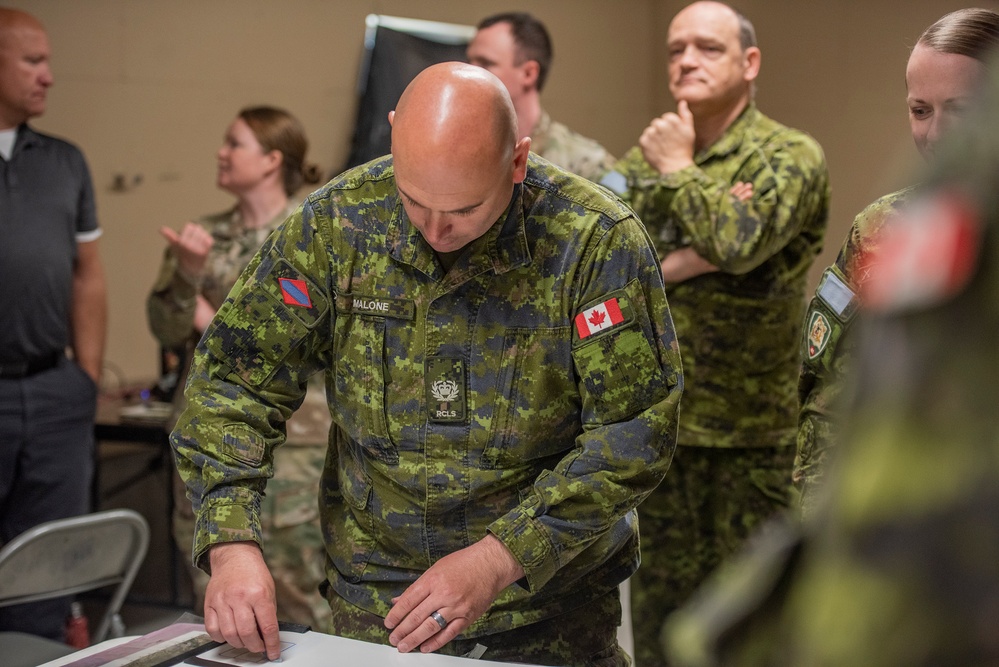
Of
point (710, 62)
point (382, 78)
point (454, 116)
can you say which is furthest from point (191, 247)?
point (382, 78)

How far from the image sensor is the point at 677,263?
7.63ft

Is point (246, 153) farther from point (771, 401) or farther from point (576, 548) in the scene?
point (576, 548)

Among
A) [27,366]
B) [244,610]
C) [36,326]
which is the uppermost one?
[244,610]

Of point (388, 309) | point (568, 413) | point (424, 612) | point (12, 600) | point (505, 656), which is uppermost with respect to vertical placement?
point (388, 309)

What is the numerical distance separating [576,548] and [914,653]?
1.14 meters

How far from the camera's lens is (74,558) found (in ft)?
7.32

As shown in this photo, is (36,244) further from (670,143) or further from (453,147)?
(453,147)

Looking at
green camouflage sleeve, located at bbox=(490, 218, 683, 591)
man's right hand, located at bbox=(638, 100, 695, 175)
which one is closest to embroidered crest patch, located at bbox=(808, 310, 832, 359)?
green camouflage sleeve, located at bbox=(490, 218, 683, 591)

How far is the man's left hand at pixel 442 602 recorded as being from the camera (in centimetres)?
130

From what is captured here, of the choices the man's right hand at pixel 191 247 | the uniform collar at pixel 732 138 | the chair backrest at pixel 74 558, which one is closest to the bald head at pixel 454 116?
the uniform collar at pixel 732 138

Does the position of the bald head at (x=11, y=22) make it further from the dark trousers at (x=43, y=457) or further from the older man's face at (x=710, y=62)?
the older man's face at (x=710, y=62)

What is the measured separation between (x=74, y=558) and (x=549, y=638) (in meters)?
1.23

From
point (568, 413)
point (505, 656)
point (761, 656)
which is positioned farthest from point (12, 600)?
point (761, 656)

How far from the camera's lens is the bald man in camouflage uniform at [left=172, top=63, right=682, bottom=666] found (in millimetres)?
1428
